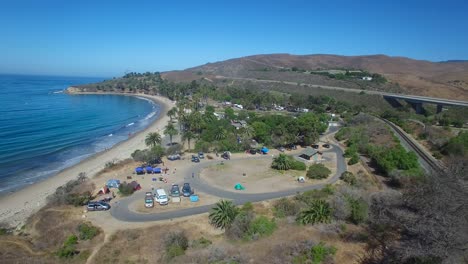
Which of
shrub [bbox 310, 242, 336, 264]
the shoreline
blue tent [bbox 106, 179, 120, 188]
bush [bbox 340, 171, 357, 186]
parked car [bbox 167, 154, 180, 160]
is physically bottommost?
the shoreline

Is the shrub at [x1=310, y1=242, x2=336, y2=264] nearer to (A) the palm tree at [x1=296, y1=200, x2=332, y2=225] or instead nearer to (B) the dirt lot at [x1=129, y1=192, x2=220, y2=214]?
(A) the palm tree at [x1=296, y1=200, x2=332, y2=225]

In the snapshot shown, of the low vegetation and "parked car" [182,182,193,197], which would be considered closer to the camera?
"parked car" [182,182,193,197]

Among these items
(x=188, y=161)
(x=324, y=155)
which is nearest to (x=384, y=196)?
(x=324, y=155)

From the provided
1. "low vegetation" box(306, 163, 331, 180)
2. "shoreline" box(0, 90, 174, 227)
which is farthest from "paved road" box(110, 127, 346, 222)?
"shoreline" box(0, 90, 174, 227)

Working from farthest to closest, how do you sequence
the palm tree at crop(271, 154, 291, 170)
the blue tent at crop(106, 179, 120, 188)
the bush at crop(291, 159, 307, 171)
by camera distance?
the bush at crop(291, 159, 307, 171)
the palm tree at crop(271, 154, 291, 170)
the blue tent at crop(106, 179, 120, 188)

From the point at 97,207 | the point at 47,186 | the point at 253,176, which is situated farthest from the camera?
the point at 253,176

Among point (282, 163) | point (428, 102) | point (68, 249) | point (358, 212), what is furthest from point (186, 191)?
point (428, 102)

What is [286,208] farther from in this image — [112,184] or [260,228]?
[112,184]
